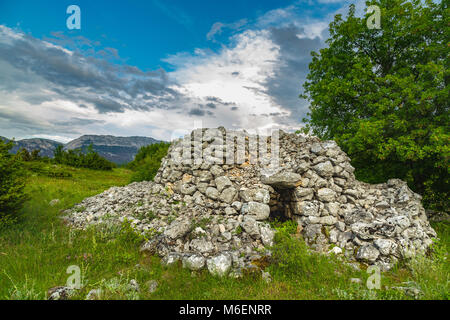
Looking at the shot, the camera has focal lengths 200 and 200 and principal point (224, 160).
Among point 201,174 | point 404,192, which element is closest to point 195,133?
point 201,174

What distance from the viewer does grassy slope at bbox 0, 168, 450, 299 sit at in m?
4.89

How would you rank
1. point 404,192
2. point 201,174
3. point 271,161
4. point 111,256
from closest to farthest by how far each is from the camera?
point 111,256, point 404,192, point 201,174, point 271,161

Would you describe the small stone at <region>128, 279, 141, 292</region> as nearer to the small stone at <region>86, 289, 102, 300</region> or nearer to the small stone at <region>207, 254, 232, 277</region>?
the small stone at <region>86, 289, 102, 300</region>

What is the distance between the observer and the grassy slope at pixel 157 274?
4.89 m

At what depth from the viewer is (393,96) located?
33.6 feet

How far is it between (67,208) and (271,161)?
1173 centimetres

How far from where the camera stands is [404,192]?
8.54 m

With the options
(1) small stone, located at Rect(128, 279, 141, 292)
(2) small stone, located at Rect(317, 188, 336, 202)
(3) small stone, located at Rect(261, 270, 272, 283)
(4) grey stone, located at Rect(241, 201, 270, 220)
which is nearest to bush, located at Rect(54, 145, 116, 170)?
(4) grey stone, located at Rect(241, 201, 270, 220)

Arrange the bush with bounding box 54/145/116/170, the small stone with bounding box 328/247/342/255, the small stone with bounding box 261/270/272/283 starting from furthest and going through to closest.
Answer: the bush with bounding box 54/145/116/170
the small stone with bounding box 328/247/342/255
the small stone with bounding box 261/270/272/283

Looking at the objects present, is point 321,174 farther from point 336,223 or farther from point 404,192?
point 404,192

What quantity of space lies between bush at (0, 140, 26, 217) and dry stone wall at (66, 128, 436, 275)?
2.14m

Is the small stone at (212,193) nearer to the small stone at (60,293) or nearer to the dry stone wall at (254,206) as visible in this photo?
the dry stone wall at (254,206)

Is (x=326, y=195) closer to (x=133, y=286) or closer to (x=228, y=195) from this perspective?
(x=228, y=195)

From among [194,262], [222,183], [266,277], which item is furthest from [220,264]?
[222,183]
